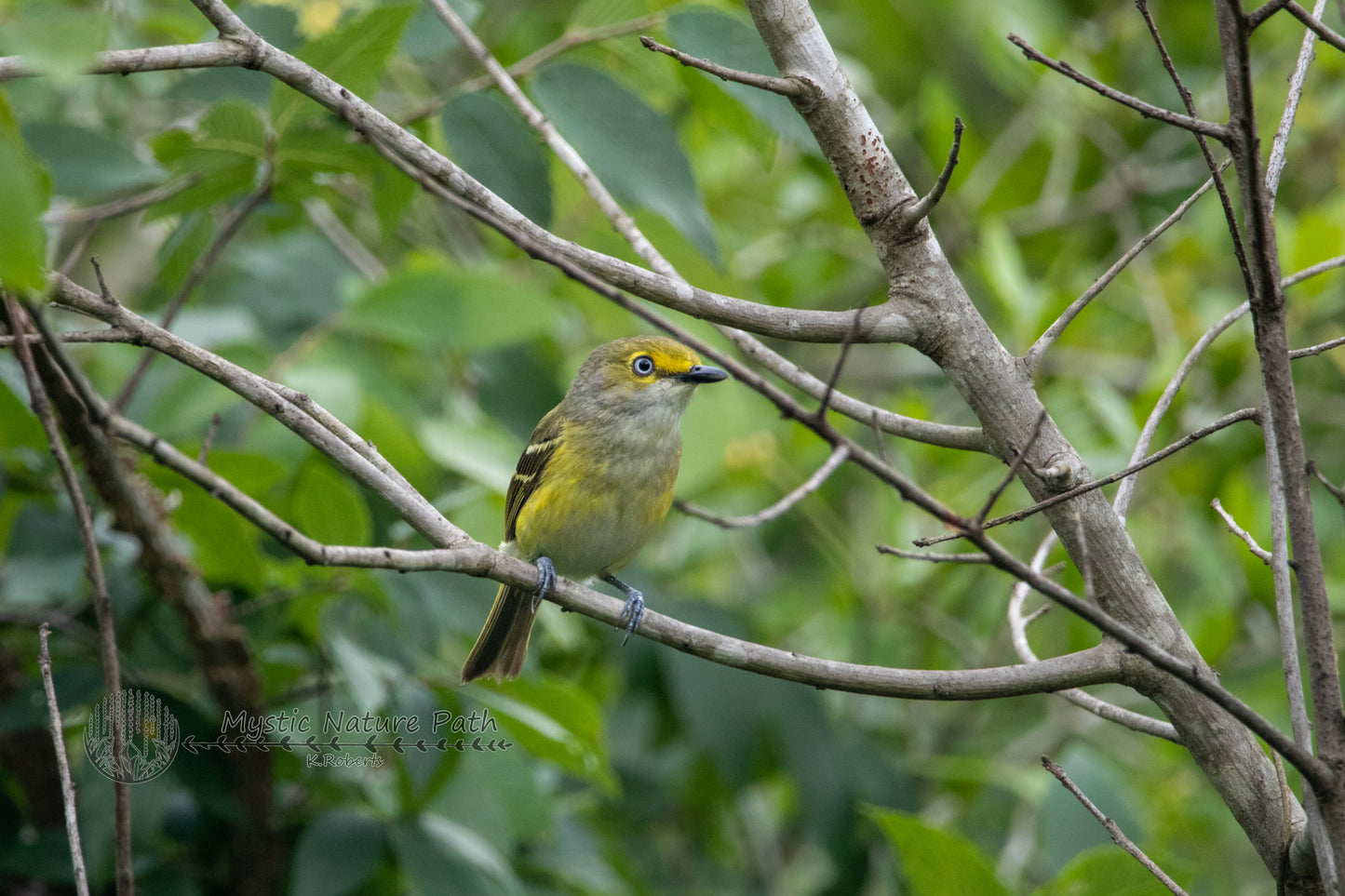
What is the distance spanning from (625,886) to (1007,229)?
160 inches

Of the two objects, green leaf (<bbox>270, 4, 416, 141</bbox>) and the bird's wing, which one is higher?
green leaf (<bbox>270, 4, 416, 141</bbox>)

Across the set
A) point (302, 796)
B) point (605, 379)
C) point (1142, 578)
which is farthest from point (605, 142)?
point (302, 796)

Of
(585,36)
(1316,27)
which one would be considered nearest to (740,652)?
(1316,27)

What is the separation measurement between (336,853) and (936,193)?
247 centimetres

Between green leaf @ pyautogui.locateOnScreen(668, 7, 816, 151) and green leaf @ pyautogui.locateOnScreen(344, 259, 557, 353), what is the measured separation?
1248 millimetres

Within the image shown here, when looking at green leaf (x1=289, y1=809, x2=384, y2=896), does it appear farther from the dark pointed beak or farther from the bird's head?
the dark pointed beak

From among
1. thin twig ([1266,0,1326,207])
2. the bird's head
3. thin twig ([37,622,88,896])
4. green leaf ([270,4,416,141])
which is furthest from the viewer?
the bird's head

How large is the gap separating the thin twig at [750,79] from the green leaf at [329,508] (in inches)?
57.4

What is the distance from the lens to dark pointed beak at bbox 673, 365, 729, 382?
12.7 feet

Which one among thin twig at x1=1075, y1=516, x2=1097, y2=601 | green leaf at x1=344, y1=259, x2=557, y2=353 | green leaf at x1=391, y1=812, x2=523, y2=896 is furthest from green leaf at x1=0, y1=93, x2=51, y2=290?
green leaf at x1=344, y1=259, x2=557, y2=353

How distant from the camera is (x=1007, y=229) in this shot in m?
6.26

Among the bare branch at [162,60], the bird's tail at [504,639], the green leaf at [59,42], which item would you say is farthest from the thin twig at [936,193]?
the bird's tail at [504,639]

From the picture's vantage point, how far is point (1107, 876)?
8.43ft

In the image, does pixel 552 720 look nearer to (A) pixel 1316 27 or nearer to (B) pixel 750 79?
(B) pixel 750 79
